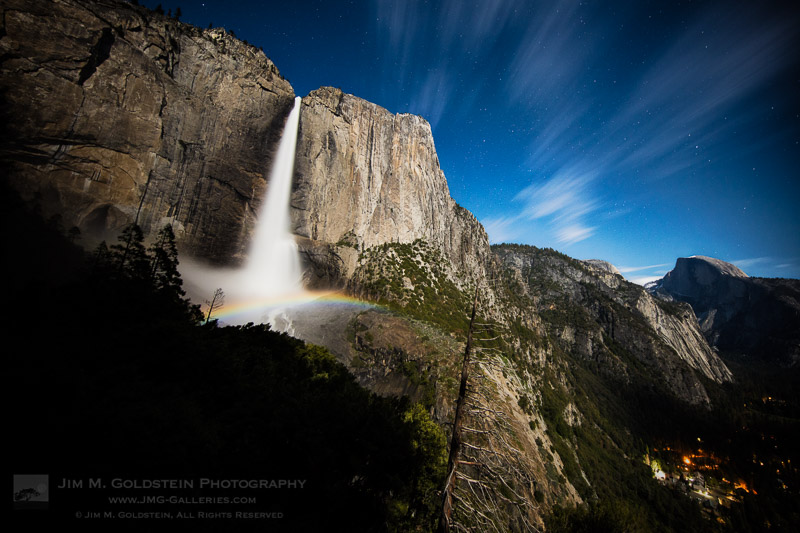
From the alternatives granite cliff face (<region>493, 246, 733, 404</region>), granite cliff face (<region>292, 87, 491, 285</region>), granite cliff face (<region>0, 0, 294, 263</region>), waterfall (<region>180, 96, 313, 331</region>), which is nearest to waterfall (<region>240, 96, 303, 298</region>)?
waterfall (<region>180, 96, 313, 331</region>)

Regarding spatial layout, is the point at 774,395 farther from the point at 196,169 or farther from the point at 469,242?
the point at 196,169

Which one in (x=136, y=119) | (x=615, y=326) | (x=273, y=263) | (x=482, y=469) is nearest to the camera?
(x=482, y=469)

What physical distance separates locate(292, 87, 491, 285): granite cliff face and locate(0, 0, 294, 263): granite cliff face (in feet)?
23.1

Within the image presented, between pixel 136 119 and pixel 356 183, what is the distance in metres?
32.8

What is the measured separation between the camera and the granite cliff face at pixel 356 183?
49531 mm

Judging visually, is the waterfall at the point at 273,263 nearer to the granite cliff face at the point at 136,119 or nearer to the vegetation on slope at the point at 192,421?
the granite cliff face at the point at 136,119

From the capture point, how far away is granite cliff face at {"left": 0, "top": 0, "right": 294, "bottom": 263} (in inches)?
1174

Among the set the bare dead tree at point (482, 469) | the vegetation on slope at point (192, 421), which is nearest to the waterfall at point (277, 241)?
the vegetation on slope at point (192, 421)

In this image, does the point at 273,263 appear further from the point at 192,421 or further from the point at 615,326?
the point at 615,326

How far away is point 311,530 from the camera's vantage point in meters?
8.07

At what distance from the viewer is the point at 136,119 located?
36.6m

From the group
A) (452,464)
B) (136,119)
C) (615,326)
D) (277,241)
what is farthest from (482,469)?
(615,326)

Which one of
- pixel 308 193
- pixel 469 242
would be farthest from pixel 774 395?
pixel 308 193

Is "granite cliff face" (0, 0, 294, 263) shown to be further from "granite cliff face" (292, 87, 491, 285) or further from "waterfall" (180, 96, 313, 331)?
"granite cliff face" (292, 87, 491, 285)
